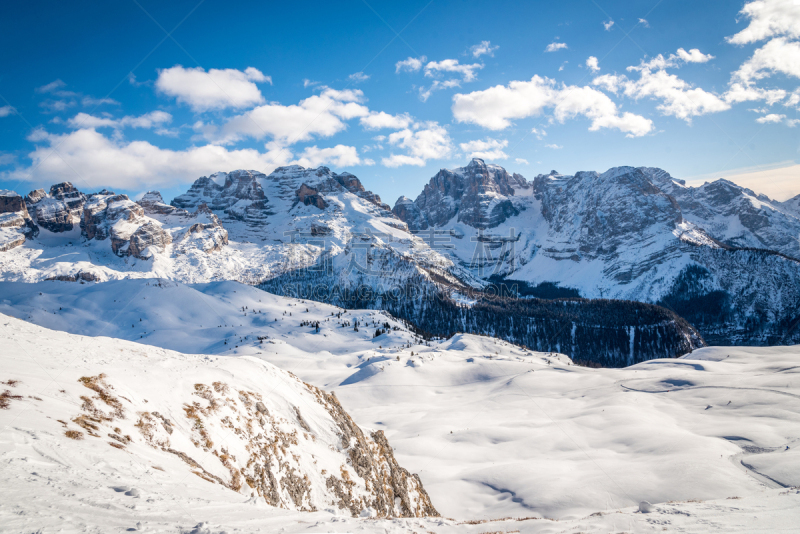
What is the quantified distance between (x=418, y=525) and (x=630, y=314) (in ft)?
581

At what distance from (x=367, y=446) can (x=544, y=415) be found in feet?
94.3

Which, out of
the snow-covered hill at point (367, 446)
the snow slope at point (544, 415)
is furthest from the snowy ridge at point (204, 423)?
the snow slope at point (544, 415)

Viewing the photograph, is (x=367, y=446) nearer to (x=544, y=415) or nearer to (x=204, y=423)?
(x=204, y=423)

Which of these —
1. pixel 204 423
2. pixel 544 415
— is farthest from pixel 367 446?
pixel 544 415

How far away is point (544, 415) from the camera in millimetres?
40562

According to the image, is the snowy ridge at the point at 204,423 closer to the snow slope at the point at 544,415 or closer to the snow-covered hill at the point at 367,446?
the snow-covered hill at the point at 367,446

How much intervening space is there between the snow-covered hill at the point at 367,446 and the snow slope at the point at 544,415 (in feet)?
0.67

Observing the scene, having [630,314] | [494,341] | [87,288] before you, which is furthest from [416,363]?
[630,314]

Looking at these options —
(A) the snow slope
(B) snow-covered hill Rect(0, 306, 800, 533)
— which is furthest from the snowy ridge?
(A) the snow slope

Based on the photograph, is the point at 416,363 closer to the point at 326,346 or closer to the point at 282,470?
the point at 326,346

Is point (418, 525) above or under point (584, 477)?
above

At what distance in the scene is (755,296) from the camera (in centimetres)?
19100

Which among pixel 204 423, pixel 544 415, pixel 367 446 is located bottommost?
pixel 544 415

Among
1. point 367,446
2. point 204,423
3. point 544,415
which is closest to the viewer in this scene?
point 204,423
